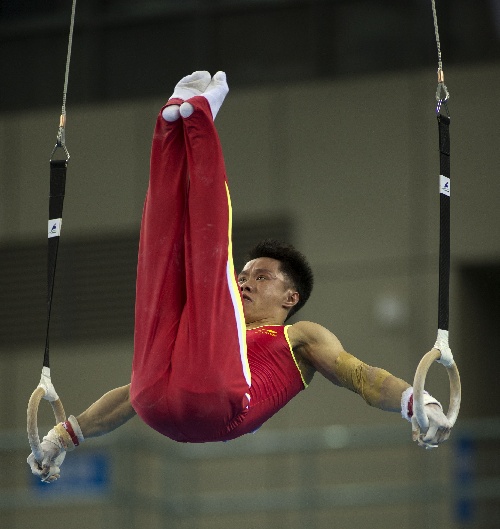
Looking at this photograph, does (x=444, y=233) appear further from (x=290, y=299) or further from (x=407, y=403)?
(x=290, y=299)

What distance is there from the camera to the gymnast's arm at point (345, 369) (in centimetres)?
401

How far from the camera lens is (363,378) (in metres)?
4.10

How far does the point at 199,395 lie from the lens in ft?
12.9

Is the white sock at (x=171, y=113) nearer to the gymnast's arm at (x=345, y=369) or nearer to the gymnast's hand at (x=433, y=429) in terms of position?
the gymnast's arm at (x=345, y=369)

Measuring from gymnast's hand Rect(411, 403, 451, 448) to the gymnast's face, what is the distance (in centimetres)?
117

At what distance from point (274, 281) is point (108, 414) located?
2.95 feet

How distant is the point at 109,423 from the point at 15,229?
4.76 metres

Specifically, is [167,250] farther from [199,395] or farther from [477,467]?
[477,467]

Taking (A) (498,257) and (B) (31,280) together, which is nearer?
(A) (498,257)

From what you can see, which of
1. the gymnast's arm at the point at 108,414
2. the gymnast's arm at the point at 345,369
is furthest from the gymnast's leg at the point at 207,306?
the gymnast's arm at the point at 108,414

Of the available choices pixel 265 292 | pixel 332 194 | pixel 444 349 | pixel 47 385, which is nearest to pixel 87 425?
pixel 47 385

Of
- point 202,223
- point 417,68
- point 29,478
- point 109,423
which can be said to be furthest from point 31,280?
point 202,223

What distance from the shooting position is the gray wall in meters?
8.11

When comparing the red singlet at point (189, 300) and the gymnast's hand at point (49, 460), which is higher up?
the red singlet at point (189, 300)
